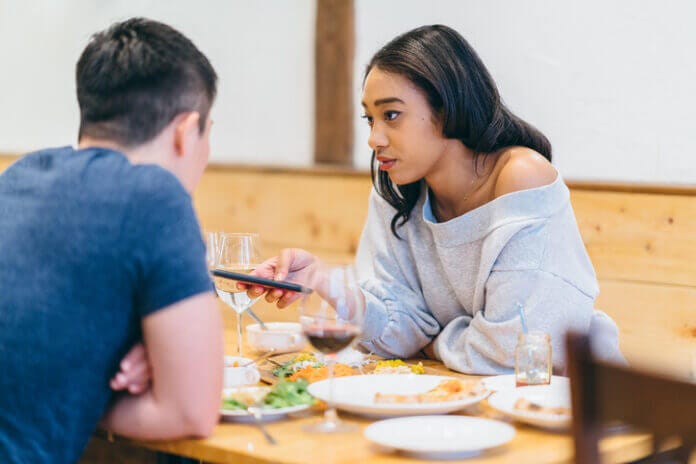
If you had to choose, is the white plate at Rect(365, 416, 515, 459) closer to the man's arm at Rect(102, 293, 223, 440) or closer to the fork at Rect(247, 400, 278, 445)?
the fork at Rect(247, 400, 278, 445)

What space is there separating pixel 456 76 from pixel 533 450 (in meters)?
1.12

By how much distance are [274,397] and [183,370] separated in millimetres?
217

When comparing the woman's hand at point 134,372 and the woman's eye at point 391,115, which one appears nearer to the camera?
the woman's hand at point 134,372

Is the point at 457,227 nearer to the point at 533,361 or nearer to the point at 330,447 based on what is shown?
the point at 533,361

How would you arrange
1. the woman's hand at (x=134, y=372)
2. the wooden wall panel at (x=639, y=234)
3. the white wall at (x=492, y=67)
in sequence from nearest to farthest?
the woman's hand at (x=134, y=372) < the wooden wall panel at (x=639, y=234) < the white wall at (x=492, y=67)

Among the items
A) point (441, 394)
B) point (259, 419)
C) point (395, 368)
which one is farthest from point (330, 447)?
point (395, 368)

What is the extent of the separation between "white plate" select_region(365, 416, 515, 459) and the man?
269 mm

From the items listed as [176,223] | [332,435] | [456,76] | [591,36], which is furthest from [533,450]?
[591,36]

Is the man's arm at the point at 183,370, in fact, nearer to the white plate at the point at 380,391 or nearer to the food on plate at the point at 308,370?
the white plate at the point at 380,391

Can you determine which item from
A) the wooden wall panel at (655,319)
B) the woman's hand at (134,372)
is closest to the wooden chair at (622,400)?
the woman's hand at (134,372)

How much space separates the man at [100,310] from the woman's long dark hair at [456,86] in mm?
942

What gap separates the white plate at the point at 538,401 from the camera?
1.46 meters

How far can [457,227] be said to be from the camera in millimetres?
2275

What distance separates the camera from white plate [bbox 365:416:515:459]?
134 cm
